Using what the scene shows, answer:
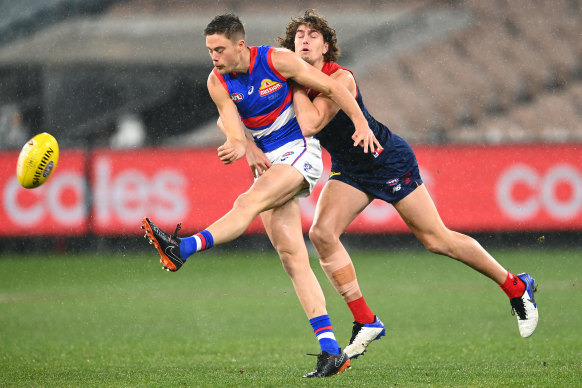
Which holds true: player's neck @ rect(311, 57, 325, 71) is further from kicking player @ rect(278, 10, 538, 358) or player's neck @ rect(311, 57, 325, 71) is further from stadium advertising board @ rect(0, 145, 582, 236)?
stadium advertising board @ rect(0, 145, 582, 236)

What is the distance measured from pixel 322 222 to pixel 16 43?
13814 mm

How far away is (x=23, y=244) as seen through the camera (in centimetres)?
1320

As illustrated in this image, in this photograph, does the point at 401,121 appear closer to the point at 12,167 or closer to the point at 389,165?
the point at 12,167

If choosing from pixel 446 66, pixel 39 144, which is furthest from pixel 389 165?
pixel 446 66

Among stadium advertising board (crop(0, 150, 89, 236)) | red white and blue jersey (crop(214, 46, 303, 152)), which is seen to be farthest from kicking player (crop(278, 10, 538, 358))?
stadium advertising board (crop(0, 150, 89, 236))

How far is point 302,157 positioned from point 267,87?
0.49 metres

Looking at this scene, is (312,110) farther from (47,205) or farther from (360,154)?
(47,205)

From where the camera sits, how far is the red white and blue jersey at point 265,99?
5660mm

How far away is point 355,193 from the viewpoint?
632 cm

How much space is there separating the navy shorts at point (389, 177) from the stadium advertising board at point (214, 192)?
6.58m

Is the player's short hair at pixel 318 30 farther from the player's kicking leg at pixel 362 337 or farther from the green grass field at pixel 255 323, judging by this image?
the green grass field at pixel 255 323

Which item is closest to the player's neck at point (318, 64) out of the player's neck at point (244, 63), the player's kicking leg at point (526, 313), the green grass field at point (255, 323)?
the player's neck at point (244, 63)

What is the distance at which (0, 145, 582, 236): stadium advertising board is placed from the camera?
1289 cm

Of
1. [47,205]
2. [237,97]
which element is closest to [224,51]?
[237,97]
